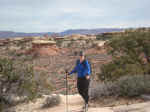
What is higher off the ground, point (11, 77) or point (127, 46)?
point (127, 46)

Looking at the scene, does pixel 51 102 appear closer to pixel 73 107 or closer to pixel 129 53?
pixel 73 107

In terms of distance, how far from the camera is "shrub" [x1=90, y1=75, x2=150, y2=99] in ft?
23.9

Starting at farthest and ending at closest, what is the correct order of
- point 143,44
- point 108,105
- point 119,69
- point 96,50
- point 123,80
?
point 96,50 → point 143,44 → point 119,69 → point 123,80 → point 108,105

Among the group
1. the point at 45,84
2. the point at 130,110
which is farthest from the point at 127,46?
the point at 130,110

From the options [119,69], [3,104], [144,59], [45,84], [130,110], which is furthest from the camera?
[144,59]

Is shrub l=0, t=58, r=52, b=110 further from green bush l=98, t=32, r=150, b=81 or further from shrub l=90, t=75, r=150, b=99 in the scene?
green bush l=98, t=32, r=150, b=81

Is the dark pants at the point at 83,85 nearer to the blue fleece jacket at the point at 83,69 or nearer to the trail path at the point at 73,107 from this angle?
the blue fleece jacket at the point at 83,69

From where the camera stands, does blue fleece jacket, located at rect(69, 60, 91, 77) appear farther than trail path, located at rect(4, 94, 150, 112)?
No

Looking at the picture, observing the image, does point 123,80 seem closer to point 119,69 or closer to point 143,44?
point 119,69

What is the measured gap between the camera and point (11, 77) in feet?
23.7

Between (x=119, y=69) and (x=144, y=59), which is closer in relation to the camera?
(x=119, y=69)

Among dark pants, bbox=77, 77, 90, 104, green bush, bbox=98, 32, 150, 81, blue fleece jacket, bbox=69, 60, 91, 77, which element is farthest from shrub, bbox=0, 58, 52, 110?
green bush, bbox=98, 32, 150, 81

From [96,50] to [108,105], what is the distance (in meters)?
32.9

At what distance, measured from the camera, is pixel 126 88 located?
7340mm
